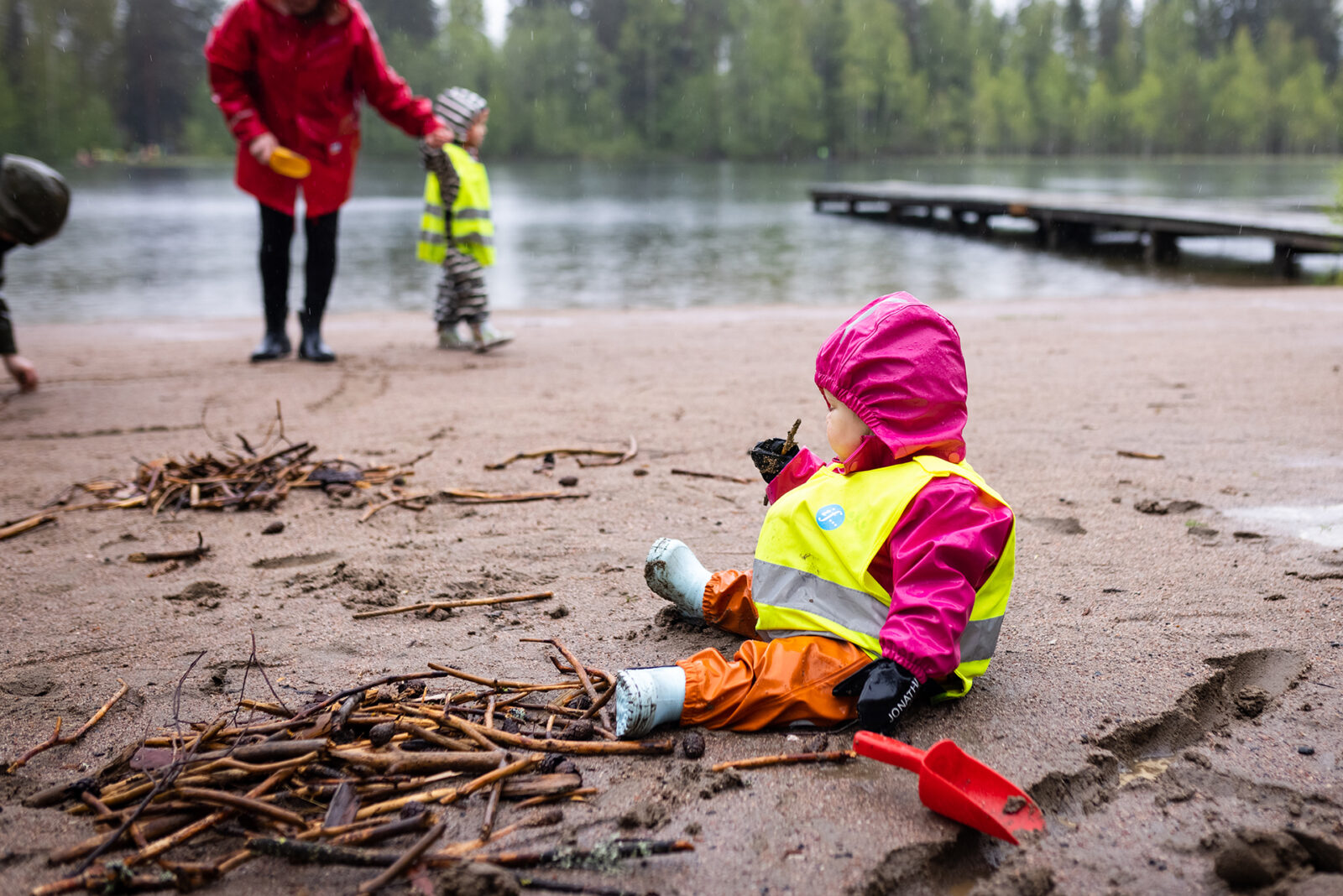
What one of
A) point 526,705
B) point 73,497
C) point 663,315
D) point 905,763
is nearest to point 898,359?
point 905,763

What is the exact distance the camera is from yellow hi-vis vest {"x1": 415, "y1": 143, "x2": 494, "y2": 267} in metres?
7.04

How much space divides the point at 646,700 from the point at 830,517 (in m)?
0.60

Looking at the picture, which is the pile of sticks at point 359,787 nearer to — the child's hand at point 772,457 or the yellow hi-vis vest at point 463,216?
the child's hand at point 772,457

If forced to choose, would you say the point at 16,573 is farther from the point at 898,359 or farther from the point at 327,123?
the point at 327,123

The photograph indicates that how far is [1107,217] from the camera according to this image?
19.4 metres

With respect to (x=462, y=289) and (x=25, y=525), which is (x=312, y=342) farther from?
(x=25, y=525)

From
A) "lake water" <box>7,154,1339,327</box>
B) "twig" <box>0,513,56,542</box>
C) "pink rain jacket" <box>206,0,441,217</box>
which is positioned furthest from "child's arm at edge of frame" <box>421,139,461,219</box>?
"lake water" <box>7,154,1339,327</box>

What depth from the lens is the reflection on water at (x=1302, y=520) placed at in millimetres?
3258

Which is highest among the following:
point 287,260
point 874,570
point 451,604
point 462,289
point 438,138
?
point 438,138

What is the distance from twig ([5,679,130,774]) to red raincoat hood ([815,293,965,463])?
5.89 ft

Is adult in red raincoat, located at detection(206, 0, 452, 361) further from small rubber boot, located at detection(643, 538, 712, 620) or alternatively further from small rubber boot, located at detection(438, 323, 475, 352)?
small rubber boot, located at detection(643, 538, 712, 620)

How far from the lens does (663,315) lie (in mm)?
11016

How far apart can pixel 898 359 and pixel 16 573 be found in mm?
2785

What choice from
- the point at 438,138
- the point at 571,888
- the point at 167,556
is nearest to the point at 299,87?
the point at 438,138
